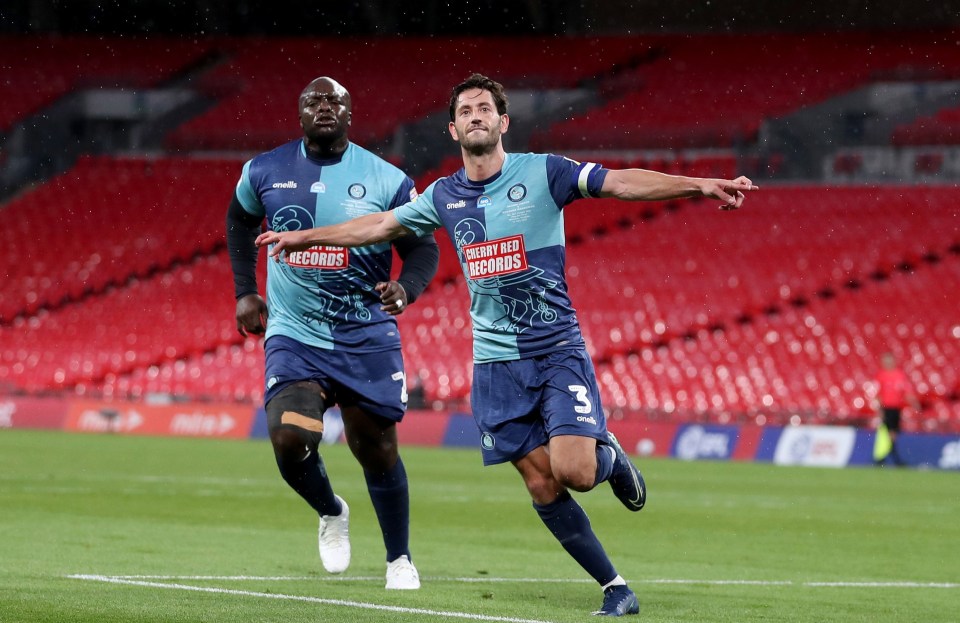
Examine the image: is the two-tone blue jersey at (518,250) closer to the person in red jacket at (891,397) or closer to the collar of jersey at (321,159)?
the collar of jersey at (321,159)

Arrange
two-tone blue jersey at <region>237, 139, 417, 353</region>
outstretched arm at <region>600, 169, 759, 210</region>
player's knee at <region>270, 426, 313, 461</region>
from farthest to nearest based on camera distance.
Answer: two-tone blue jersey at <region>237, 139, 417, 353</region> < player's knee at <region>270, 426, 313, 461</region> < outstretched arm at <region>600, 169, 759, 210</region>

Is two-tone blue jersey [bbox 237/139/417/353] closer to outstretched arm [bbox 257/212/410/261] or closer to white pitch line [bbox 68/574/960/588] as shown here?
outstretched arm [bbox 257/212/410/261]

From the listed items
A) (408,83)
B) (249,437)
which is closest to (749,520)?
(249,437)

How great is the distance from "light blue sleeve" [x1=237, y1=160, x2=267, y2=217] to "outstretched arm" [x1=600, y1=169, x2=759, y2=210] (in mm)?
2293

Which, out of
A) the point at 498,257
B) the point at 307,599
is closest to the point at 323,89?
the point at 498,257

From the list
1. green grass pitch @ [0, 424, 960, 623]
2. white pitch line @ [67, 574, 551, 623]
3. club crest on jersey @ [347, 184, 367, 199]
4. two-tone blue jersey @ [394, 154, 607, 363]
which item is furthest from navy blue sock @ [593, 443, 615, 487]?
club crest on jersey @ [347, 184, 367, 199]

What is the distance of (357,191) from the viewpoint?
816 centimetres

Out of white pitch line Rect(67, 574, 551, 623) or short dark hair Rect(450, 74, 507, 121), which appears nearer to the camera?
white pitch line Rect(67, 574, 551, 623)

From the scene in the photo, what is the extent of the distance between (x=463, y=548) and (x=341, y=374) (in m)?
2.68

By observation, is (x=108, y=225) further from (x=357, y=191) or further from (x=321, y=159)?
(x=357, y=191)

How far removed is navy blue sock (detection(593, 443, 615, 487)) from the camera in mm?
6973

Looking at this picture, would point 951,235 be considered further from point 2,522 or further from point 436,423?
point 2,522

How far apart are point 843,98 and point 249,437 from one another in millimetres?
13843

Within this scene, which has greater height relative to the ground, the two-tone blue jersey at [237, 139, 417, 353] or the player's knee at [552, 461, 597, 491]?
the two-tone blue jersey at [237, 139, 417, 353]
